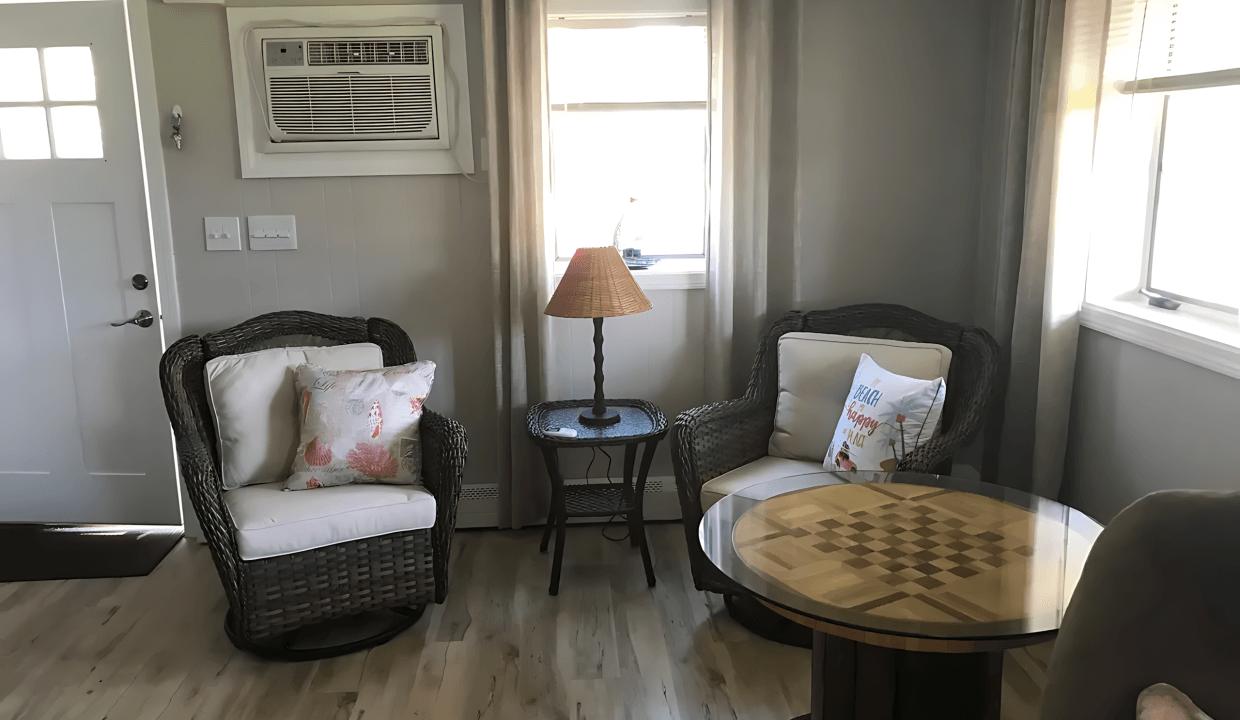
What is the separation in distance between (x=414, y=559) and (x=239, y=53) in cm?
186

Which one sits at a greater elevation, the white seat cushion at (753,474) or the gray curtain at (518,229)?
the gray curtain at (518,229)

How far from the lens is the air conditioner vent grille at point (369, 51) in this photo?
296 centimetres

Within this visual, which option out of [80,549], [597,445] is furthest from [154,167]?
[597,445]

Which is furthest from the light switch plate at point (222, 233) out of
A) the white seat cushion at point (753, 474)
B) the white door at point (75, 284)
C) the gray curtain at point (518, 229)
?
the white seat cushion at point (753, 474)

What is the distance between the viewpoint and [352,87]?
299cm

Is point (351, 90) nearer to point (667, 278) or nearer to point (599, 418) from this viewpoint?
point (667, 278)

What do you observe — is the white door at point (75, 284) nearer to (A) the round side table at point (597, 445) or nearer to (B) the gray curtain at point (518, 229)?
(B) the gray curtain at point (518, 229)

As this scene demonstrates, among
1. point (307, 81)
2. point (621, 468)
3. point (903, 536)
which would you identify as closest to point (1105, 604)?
point (903, 536)

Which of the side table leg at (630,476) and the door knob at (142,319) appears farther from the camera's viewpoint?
the door knob at (142,319)

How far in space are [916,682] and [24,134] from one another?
3435 millimetres

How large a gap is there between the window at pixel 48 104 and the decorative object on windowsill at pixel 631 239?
1.91m

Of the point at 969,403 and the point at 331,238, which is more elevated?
the point at 331,238

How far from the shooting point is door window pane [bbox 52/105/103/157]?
3.06 metres

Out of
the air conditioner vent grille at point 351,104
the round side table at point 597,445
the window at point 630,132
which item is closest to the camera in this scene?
the round side table at point 597,445
